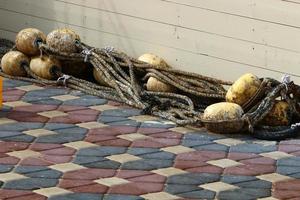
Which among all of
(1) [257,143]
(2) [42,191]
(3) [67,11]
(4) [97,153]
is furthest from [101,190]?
(3) [67,11]

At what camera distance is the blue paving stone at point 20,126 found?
25.6 ft

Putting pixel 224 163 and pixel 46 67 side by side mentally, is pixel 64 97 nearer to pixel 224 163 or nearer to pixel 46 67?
pixel 46 67

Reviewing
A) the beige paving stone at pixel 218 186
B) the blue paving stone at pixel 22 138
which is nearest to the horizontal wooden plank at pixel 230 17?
the beige paving stone at pixel 218 186

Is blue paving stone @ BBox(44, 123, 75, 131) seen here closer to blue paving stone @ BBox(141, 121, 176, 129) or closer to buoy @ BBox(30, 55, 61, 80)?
blue paving stone @ BBox(141, 121, 176, 129)

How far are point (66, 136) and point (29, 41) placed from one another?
6.69 feet

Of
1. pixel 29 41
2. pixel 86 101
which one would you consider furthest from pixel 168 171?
pixel 29 41

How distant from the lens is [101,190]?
21.0 ft

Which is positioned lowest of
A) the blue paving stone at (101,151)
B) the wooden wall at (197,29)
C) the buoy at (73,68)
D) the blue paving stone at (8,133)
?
the blue paving stone at (8,133)

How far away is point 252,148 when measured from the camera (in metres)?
7.58

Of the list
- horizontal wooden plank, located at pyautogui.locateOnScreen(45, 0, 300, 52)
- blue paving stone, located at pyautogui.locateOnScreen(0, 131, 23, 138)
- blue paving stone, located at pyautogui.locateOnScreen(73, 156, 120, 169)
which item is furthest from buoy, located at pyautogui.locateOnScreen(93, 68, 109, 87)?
blue paving stone, located at pyautogui.locateOnScreen(73, 156, 120, 169)

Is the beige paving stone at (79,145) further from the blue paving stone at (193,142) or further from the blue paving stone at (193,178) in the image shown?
the blue paving stone at (193,178)

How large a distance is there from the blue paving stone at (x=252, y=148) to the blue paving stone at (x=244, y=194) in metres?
0.96

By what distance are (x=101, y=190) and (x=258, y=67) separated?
2678 mm

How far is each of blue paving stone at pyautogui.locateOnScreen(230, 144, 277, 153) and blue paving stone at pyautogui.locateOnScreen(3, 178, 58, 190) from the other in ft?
5.38
